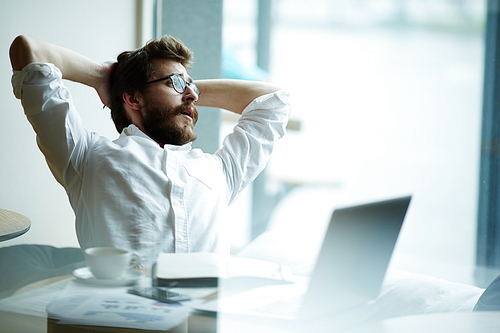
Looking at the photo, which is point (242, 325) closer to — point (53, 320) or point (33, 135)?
point (53, 320)

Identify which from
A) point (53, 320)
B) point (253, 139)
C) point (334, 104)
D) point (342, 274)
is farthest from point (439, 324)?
point (334, 104)

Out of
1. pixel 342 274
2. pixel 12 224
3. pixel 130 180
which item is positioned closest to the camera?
pixel 342 274

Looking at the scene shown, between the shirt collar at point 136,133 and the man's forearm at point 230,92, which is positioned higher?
the man's forearm at point 230,92

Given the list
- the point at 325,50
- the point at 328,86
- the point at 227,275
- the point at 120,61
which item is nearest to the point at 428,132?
the point at 328,86

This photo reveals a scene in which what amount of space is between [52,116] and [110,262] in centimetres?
25

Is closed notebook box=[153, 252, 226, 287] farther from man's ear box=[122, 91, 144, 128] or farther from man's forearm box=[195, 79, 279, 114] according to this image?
man's forearm box=[195, 79, 279, 114]

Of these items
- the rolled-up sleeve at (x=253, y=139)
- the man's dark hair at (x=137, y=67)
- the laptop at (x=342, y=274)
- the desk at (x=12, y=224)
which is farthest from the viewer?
the rolled-up sleeve at (x=253, y=139)

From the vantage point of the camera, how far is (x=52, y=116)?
23.0 inches

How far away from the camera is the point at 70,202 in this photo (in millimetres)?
579

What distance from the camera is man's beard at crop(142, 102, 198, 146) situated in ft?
2.48

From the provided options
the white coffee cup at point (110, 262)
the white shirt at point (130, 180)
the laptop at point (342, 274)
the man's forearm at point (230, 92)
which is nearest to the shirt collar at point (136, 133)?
the white shirt at point (130, 180)

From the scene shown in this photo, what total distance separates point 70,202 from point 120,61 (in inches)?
10.3

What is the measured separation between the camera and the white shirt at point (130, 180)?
558 mm

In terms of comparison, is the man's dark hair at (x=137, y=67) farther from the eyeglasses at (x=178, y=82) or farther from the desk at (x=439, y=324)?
the desk at (x=439, y=324)
